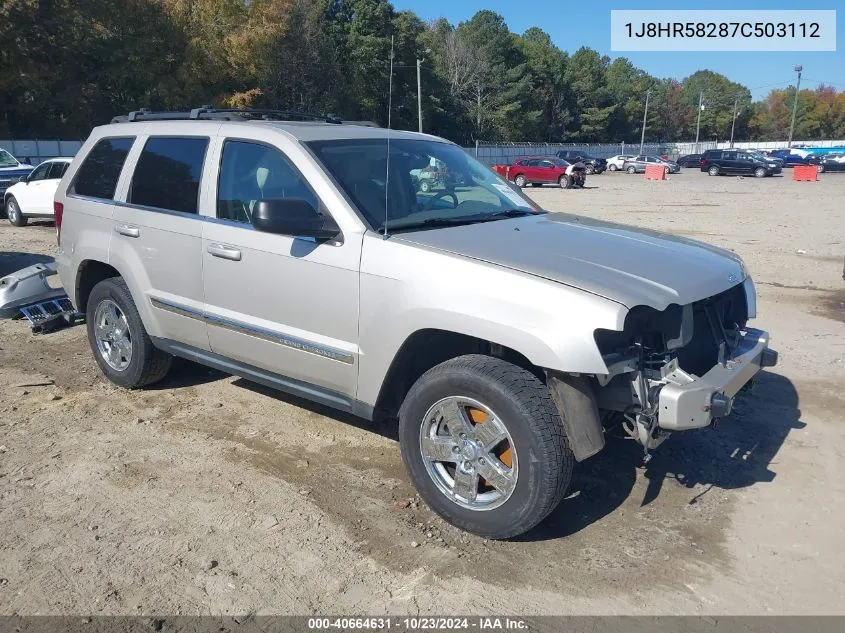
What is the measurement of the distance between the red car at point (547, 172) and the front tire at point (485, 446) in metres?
33.3

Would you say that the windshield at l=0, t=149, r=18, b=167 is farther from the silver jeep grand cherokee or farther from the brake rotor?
the brake rotor

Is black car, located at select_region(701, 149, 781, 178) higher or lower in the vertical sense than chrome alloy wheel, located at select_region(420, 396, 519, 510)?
higher

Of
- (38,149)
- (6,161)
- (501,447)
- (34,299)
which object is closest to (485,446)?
(501,447)

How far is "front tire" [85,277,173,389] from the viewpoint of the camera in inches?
215

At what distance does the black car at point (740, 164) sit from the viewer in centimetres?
4812

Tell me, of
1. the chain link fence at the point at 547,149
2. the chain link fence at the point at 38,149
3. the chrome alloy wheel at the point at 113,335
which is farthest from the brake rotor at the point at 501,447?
the chain link fence at the point at 547,149

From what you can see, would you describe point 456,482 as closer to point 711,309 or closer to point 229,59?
point 711,309

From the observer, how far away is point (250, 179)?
4.62 m

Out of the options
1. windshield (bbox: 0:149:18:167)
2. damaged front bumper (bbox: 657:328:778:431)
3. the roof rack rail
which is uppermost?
the roof rack rail

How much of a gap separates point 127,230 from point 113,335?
0.96 m

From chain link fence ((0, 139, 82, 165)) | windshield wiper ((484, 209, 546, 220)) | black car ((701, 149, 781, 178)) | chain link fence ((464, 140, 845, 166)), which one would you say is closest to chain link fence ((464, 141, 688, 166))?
chain link fence ((464, 140, 845, 166))

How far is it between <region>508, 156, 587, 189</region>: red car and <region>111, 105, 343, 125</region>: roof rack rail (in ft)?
103

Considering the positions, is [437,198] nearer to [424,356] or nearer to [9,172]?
[424,356]

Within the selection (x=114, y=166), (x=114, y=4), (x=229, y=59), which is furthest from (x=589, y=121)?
(x=114, y=166)
